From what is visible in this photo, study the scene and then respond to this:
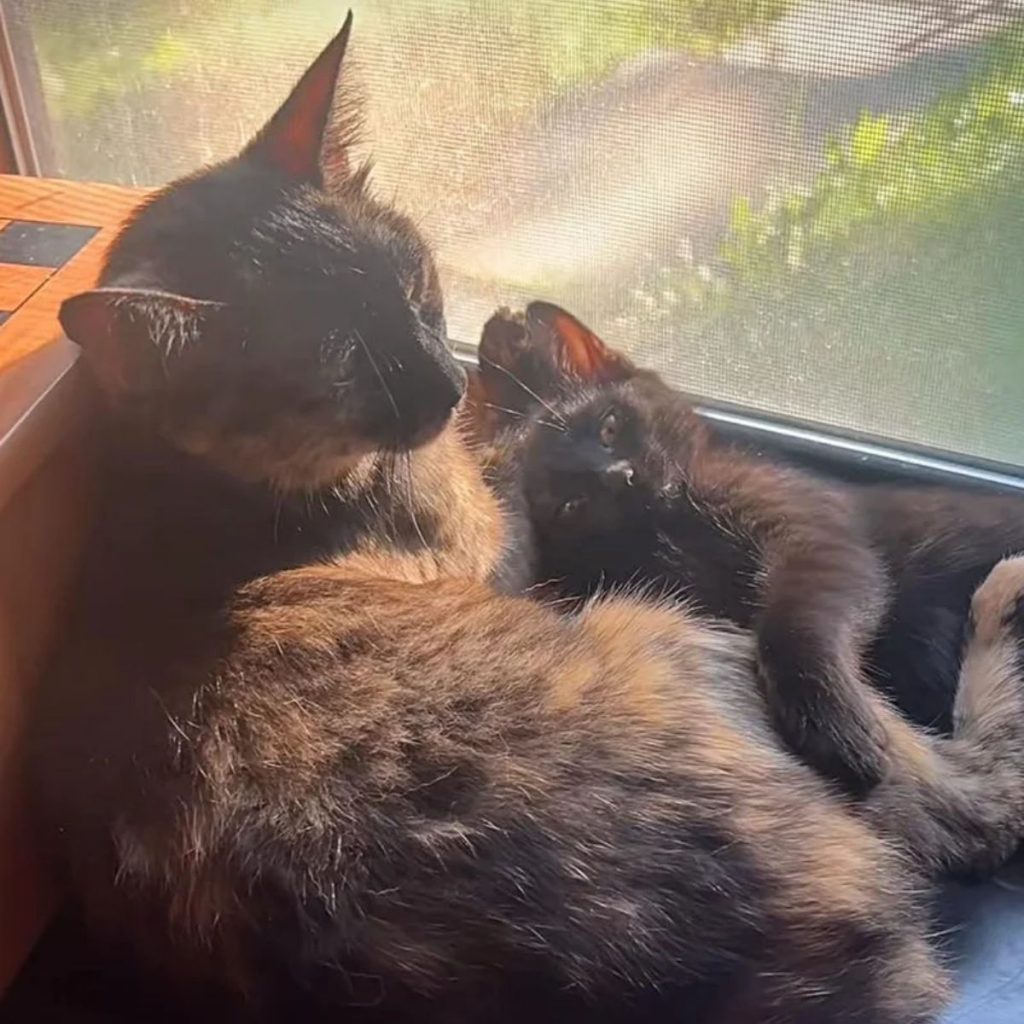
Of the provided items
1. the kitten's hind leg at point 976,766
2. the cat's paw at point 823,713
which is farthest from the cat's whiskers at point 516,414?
the kitten's hind leg at point 976,766

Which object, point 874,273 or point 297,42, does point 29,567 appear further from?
point 874,273

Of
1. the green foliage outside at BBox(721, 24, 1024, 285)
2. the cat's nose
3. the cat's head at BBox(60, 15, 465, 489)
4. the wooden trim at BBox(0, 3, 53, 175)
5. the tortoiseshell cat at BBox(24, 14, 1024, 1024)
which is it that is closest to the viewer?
the tortoiseshell cat at BBox(24, 14, 1024, 1024)

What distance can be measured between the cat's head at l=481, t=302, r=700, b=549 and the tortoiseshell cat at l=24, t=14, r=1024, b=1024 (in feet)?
0.59

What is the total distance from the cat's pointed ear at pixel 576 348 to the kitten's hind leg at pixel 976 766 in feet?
1.51

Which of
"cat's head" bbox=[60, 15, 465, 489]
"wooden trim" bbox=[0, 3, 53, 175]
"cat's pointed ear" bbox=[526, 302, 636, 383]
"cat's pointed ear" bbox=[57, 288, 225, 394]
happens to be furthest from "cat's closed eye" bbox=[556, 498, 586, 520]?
Result: "wooden trim" bbox=[0, 3, 53, 175]

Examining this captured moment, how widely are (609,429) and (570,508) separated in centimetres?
9

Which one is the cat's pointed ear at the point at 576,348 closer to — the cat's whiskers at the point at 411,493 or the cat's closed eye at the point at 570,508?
the cat's closed eye at the point at 570,508

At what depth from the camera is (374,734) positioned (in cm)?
112

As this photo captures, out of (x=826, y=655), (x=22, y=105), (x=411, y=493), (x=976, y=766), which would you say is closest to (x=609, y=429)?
(x=411, y=493)

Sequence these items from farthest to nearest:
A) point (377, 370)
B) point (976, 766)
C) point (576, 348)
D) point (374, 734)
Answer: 1. point (576, 348)
2. point (976, 766)
3. point (377, 370)
4. point (374, 734)

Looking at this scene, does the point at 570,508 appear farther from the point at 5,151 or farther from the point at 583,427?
the point at 5,151

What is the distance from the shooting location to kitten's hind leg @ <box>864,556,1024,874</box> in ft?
4.17

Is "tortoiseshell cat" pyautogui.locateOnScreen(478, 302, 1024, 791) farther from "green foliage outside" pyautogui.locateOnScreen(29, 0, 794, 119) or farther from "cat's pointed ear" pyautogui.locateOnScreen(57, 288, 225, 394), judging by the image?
"cat's pointed ear" pyautogui.locateOnScreen(57, 288, 225, 394)

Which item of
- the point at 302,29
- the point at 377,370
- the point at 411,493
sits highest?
the point at 302,29
